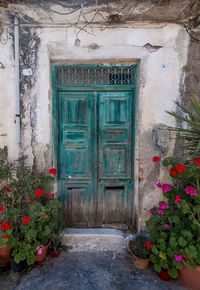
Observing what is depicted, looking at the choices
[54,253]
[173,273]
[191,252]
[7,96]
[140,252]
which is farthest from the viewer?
[7,96]

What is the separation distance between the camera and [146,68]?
2730 millimetres

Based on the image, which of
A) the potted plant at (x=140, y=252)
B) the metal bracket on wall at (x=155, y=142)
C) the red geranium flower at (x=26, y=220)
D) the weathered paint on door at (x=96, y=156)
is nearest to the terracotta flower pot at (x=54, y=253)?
the weathered paint on door at (x=96, y=156)

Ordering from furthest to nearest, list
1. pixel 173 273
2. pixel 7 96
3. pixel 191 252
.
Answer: pixel 7 96
pixel 173 273
pixel 191 252

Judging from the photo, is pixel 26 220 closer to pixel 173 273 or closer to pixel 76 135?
pixel 76 135

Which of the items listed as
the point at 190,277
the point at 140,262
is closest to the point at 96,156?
the point at 140,262

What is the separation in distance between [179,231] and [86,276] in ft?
4.27

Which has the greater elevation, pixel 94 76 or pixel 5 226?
pixel 94 76

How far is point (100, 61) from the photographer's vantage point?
283cm

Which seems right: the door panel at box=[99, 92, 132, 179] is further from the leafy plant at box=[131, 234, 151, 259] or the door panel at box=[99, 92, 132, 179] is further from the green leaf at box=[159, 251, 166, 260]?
the green leaf at box=[159, 251, 166, 260]

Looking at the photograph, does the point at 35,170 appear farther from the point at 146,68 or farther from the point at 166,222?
the point at 146,68

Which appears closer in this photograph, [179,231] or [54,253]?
[179,231]

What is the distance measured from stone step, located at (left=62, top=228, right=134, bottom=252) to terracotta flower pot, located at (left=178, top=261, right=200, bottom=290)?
2.68ft

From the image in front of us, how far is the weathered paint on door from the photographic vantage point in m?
2.92

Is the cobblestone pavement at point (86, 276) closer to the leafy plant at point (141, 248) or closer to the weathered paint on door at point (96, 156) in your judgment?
the leafy plant at point (141, 248)
